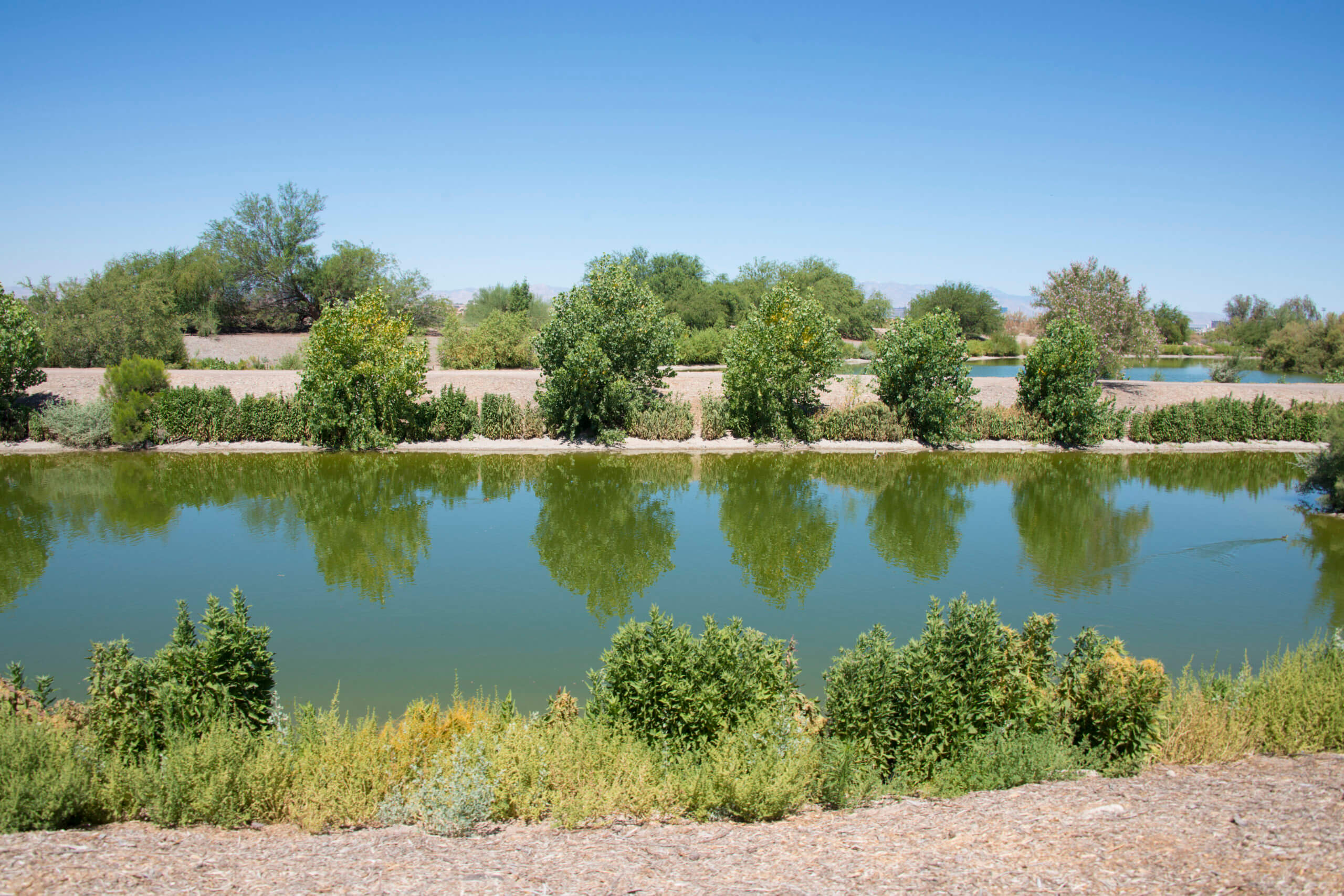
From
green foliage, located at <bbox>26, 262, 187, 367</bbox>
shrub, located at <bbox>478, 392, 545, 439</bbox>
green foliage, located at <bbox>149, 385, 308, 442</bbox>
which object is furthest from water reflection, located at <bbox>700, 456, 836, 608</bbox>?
green foliage, located at <bbox>26, 262, 187, 367</bbox>

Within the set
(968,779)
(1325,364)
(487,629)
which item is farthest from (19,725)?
(1325,364)

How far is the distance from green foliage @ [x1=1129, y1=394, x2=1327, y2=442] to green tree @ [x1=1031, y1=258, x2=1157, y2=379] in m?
5.13

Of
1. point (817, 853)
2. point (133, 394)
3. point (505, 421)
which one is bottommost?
point (817, 853)

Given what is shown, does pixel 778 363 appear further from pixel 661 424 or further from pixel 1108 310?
pixel 1108 310

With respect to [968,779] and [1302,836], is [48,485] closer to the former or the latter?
[968,779]

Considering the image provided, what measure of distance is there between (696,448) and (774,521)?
8.27 meters

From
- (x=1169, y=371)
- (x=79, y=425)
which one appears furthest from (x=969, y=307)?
(x=79, y=425)

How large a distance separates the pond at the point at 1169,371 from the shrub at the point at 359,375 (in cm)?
1884

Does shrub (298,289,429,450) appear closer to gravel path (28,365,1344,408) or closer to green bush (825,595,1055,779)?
gravel path (28,365,1344,408)

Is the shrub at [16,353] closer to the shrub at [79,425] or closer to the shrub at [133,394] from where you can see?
the shrub at [79,425]

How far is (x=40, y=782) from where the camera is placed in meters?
5.51

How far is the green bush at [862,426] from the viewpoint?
25.2m

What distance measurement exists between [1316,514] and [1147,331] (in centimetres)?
1531

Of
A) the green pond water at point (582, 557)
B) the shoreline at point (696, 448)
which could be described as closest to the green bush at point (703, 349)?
the shoreline at point (696, 448)
